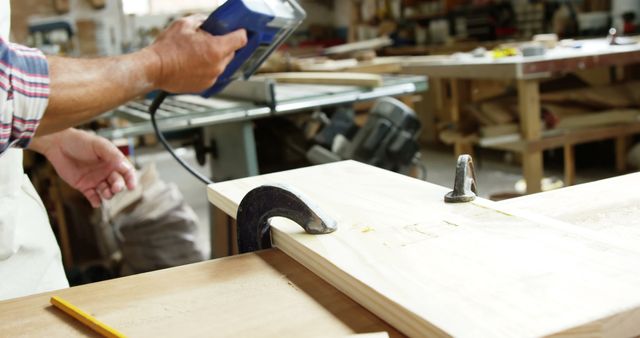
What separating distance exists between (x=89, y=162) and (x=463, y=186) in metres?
0.72

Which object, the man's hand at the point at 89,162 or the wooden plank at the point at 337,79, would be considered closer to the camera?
the man's hand at the point at 89,162

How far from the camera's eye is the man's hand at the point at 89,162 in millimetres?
1148

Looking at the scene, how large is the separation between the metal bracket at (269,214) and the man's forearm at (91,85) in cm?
25

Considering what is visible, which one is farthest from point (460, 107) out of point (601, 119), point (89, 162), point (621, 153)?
point (89, 162)

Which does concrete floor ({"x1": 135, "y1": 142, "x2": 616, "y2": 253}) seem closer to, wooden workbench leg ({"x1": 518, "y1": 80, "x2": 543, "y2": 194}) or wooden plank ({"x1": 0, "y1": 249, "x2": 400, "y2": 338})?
wooden workbench leg ({"x1": 518, "y1": 80, "x2": 543, "y2": 194})

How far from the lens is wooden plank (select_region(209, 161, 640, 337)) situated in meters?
0.47

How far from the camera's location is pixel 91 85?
Result: 0.82 meters

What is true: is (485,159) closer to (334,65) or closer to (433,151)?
(433,151)

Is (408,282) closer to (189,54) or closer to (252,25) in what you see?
(189,54)

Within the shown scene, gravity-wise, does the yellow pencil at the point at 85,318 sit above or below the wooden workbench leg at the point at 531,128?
above

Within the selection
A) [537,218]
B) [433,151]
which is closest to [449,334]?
[537,218]

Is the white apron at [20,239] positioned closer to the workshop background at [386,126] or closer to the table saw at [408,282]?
the table saw at [408,282]

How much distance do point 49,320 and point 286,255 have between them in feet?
0.81

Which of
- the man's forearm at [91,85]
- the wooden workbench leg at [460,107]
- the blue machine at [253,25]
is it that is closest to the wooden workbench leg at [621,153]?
the wooden workbench leg at [460,107]
